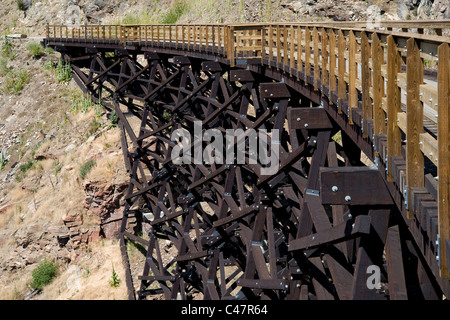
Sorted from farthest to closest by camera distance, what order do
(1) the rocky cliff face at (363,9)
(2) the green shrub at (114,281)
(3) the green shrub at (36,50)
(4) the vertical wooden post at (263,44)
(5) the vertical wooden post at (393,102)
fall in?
1. (3) the green shrub at (36,50)
2. (1) the rocky cliff face at (363,9)
3. (2) the green shrub at (114,281)
4. (4) the vertical wooden post at (263,44)
5. (5) the vertical wooden post at (393,102)

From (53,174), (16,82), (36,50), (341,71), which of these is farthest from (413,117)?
(36,50)

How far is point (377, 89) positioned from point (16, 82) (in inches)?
816

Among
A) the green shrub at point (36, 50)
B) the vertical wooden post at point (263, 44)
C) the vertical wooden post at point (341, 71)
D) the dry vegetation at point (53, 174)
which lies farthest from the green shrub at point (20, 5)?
the vertical wooden post at point (341, 71)

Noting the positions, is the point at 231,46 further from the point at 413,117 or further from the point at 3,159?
the point at 3,159

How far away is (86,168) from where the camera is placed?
17281mm

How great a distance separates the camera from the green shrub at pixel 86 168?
56.4 feet

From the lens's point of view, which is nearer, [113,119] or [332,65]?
[332,65]

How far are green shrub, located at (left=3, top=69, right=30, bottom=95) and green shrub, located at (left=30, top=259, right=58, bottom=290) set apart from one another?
9.08 m

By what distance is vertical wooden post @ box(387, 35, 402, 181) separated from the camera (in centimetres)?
429

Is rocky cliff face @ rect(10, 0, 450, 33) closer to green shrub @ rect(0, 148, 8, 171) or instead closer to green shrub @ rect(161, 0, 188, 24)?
green shrub @ rect(161, 0, 188, 24)

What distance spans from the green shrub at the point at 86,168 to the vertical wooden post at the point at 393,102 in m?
13.7

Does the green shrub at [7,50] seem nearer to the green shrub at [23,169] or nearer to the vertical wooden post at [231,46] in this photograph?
the green shrub at [23,169]
